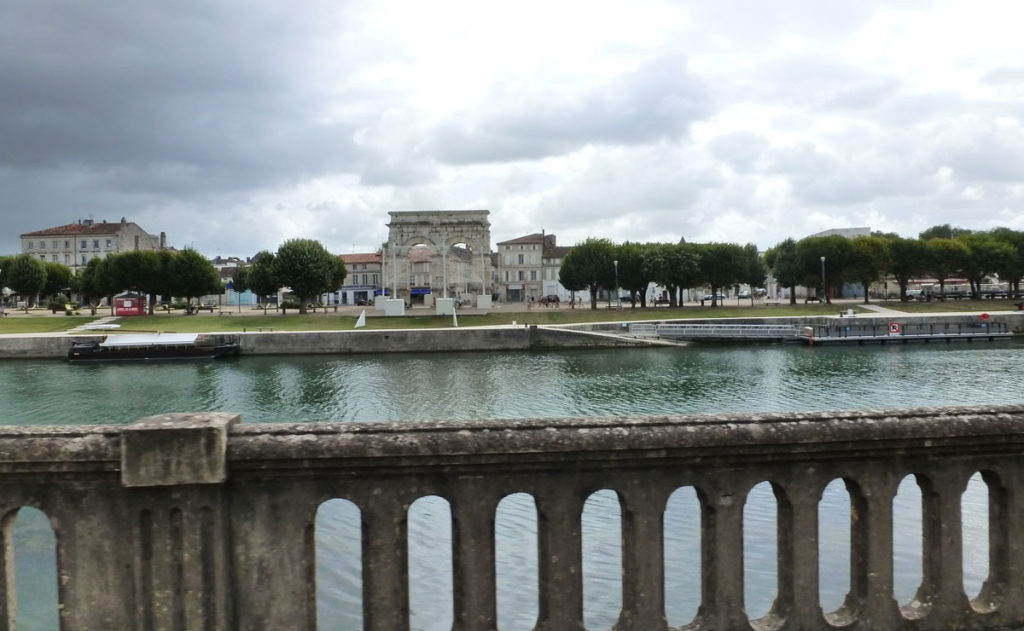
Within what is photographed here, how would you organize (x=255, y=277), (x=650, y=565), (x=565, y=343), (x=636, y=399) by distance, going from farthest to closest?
(x=255, y=277), (x=565, y=343), (x=636, y=399), (x=650, y=565)

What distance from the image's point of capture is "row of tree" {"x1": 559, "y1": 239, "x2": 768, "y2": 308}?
2997 inches

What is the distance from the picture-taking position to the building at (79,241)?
11756 centimetres

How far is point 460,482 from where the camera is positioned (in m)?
3.64

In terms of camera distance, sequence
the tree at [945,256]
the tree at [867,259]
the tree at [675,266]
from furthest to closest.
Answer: the tree at [945,256] < the tree at [867,259] < the tree at [675,266]

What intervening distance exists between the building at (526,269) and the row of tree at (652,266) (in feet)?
94.0

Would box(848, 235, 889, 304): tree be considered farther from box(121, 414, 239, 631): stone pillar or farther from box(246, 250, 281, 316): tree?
box(121, 414, 239, 631): stone pillar

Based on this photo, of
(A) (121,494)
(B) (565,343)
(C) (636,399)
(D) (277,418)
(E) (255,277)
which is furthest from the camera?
(E) (255,277)

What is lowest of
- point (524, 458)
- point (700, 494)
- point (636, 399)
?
point (636, 399)

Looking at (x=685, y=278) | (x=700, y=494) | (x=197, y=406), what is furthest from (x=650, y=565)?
(x=685, y=278)

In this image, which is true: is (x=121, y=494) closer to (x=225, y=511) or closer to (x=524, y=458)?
(x=225, y=511)

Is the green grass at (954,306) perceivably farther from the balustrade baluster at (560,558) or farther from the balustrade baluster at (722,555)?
the balustrade baluster at (560,558)

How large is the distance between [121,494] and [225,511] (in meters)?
0.47

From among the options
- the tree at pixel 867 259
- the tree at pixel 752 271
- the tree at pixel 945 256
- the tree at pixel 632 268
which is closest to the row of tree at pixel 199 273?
the tree at pixel 632 268

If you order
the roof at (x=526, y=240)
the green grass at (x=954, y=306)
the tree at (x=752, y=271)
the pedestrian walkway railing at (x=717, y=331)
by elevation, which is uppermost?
the roof at (x=526, y=240)
